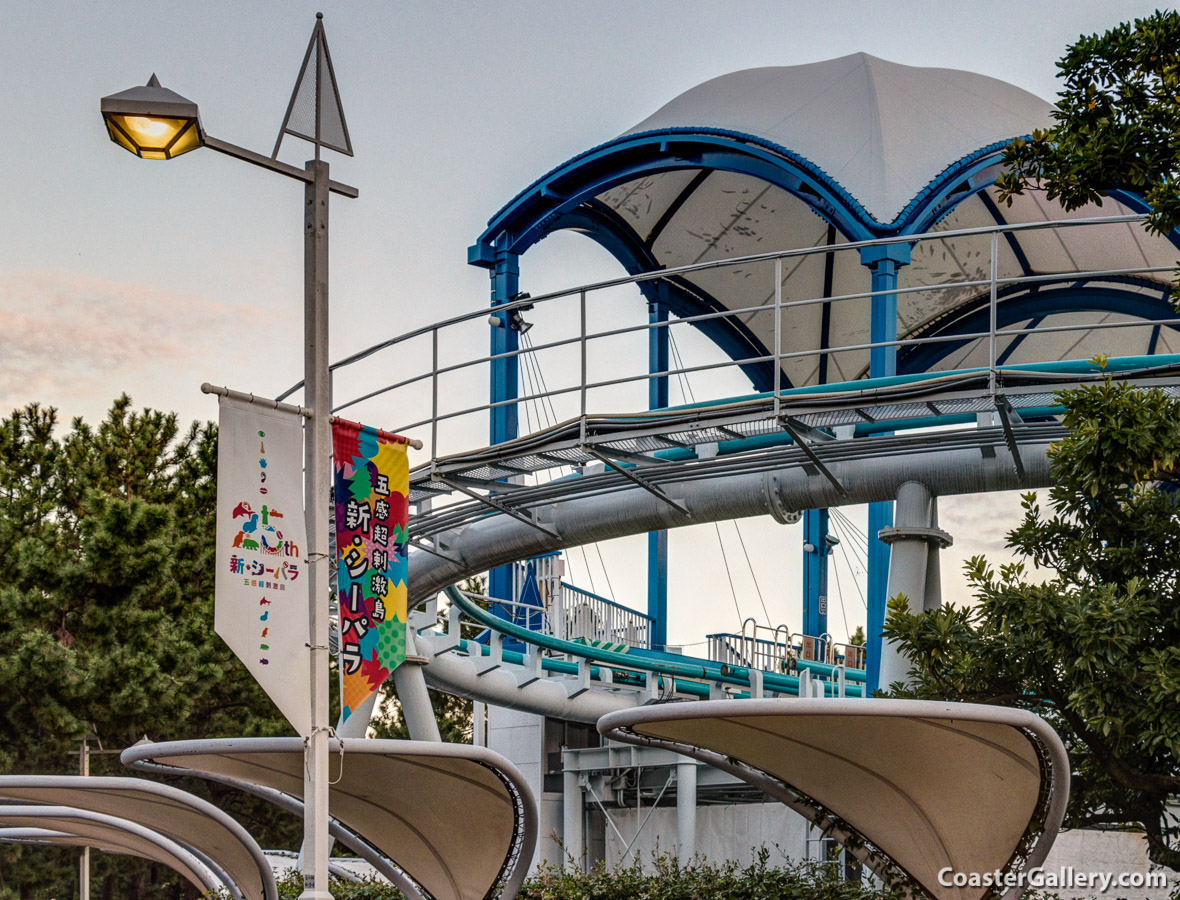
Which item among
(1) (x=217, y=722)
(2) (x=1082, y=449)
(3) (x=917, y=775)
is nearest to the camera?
(2) (x=1082, y=449)

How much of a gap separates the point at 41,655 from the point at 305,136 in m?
22.6

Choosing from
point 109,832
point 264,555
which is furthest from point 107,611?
point 264,555

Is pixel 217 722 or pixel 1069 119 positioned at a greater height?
pixel 1069 119

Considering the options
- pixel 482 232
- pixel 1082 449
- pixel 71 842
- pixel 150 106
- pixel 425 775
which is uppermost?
pixel 482 232

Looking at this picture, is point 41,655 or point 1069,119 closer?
point 1069,119

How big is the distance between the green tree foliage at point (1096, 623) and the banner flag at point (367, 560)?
4.25 meters

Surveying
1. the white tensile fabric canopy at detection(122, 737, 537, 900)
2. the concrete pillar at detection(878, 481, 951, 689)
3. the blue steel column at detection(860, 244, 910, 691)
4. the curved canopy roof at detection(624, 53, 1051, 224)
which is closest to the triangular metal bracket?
the white tensile fabric canopy at detection(122, 737, 537, 900)

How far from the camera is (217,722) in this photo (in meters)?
36.6

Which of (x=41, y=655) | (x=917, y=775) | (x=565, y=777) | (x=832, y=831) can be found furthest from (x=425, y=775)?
(x=41, y=655)

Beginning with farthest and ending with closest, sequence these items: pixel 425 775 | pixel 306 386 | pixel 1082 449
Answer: pixel 425 775 < pixel 1082 449 < pixel 306 386

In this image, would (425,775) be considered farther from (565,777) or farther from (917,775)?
(565,777)

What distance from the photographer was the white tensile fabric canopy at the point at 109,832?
56.9 feet

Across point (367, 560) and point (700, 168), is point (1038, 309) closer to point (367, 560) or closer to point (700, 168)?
point (700, 168)

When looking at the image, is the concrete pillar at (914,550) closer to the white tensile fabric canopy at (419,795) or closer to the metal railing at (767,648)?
the white tensile fabric canopy at (419,795)
